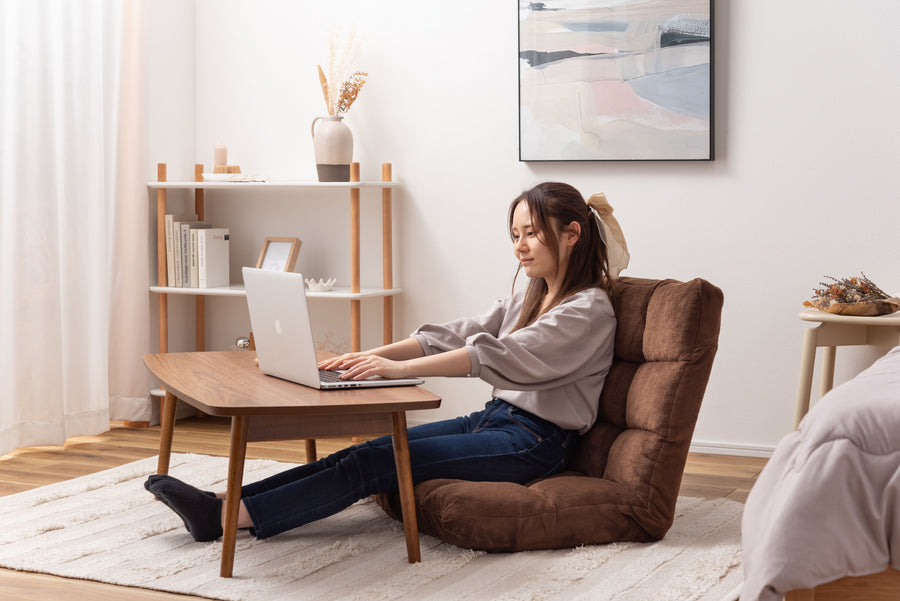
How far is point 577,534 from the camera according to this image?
2387mm

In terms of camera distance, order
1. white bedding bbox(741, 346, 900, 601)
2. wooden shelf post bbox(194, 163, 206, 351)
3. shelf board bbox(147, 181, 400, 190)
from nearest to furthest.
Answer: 1. white bedding bbox(741, 346, 900, 601)
2. shelf board bbox(147, 181, 400, 190)
3. wooden shelf post bbox(194, 163, 206, 351)

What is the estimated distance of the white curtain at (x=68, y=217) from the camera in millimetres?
3539

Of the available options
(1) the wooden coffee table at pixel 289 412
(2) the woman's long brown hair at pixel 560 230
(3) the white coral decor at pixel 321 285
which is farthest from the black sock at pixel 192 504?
(3) the white coral decor at pixel 321 285

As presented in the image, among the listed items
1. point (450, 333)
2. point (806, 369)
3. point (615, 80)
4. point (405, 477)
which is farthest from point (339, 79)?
point (405, 477)

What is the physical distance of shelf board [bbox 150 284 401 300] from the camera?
12.5 feet

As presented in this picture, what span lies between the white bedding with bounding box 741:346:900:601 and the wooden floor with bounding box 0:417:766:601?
148cm

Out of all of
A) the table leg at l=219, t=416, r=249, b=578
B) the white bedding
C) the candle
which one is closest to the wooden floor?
the candle

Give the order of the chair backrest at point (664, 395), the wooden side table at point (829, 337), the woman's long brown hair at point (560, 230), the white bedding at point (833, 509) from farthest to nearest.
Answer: the wooden side table at point (829, 337) → the woman's long brown hair at point (560, 230) → the chair backrest at point (664, 395) → the white bedding at point (833, 509)

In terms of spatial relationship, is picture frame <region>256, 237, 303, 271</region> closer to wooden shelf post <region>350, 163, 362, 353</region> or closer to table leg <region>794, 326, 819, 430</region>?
wooden shelf post <region>350, 163, 362, 353</region>

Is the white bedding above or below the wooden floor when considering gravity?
above

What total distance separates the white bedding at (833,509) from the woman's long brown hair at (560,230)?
1073 millimetres

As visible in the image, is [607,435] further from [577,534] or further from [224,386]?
[224,386]

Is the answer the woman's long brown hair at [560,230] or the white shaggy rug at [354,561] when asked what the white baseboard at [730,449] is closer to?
the white shaggy rug at [354,561]

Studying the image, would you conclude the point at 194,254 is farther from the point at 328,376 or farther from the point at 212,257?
the point at 328,376
